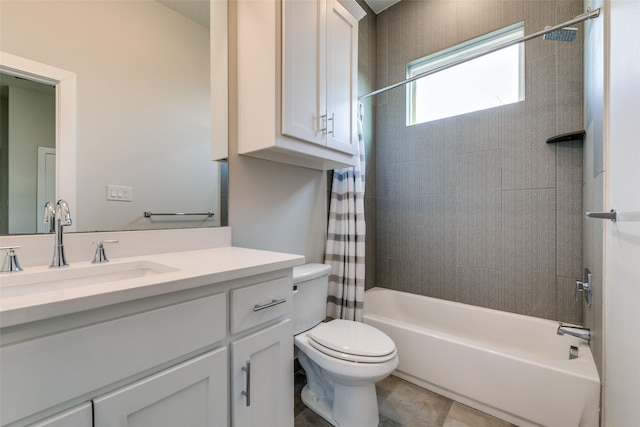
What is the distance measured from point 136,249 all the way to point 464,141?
7.12 ft

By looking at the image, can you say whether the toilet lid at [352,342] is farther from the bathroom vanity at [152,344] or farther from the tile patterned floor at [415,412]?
the tile patterned floor at [415,412]

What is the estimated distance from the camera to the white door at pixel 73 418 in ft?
1.70

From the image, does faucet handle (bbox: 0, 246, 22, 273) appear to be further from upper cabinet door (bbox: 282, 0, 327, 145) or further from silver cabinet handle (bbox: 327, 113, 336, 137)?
silver cabinet handle (bbox: 327, 113, 336, 137)

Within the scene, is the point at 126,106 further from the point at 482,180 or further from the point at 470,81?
the point at 470,81

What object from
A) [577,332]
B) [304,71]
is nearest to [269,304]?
[304,71]

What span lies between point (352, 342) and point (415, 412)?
24.0 inches

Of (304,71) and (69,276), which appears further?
(304,71)

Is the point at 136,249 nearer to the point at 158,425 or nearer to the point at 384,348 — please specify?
the point at 158,425

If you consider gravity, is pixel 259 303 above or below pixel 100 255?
below

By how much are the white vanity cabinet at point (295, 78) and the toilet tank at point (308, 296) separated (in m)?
0.66

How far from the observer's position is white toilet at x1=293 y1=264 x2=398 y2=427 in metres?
1.18

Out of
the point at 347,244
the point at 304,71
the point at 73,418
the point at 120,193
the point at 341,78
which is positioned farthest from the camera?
the point at 347,244

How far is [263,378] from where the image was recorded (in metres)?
0.91

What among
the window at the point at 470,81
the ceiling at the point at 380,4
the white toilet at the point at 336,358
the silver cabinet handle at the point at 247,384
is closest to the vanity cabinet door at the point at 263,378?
the silver cabinet handle at the point at 247,384
